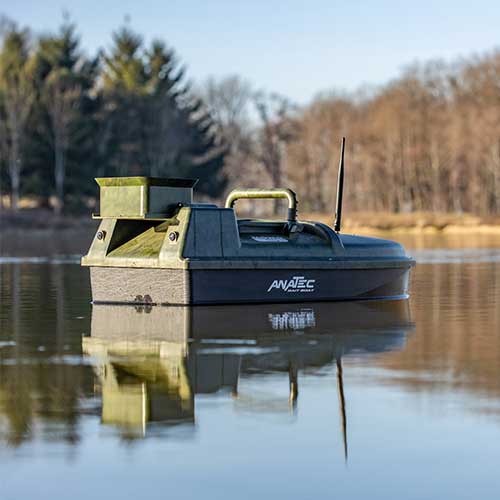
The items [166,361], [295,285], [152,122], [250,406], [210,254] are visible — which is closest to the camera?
[250,406]

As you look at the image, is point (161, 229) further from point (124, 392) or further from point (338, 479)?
point (338, 479)

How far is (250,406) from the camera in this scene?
311 inches

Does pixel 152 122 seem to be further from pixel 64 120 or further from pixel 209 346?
pixel 209 346

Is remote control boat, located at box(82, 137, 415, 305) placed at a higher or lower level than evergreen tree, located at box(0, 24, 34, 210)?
lower

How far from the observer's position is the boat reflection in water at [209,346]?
8.12m

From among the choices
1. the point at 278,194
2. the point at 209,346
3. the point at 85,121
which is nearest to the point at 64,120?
the point at 85,121

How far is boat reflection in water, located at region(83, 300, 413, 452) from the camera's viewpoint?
8.12 m

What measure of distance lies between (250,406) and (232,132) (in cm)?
9927

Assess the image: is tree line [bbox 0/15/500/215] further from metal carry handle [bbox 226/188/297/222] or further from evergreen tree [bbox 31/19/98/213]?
metal carry handle [bbox 226/188/297/222]

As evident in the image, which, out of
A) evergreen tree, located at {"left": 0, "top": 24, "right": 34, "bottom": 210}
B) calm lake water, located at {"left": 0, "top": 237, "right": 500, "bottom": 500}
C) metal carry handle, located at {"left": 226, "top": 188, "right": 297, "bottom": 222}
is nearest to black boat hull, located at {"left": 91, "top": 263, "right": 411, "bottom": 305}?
metal carry handle, located at {"left": 226, "top": 188, "right": 297, "bottom": 222}

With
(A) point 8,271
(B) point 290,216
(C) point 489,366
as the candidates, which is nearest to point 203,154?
(A) point 8,271

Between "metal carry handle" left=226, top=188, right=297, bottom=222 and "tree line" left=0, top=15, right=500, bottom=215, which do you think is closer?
"metal carry handle" left=226, top=188, right=297, bottom=222

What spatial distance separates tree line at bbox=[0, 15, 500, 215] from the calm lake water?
60.5 m

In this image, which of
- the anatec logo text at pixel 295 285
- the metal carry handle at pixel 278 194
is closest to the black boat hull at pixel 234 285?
the anatec logo text at pixel 295 285
